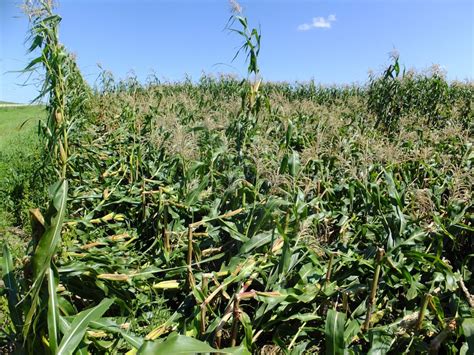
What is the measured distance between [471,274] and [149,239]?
2.24m

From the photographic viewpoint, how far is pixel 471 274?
239 cm

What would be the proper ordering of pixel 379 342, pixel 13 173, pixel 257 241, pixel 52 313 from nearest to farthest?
pixel 52 313 < pixel 379 342 < pixel 257 241 < pixel 13 173

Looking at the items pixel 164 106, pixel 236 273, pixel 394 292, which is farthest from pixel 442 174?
pixel 164 106

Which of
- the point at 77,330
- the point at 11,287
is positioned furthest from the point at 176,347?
the point at 11,287

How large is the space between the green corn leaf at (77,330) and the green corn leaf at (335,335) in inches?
39.7

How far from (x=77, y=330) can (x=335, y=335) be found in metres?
1.11

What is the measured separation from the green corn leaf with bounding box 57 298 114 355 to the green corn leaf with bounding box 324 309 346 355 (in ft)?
3.30

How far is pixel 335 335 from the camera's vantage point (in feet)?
5.85

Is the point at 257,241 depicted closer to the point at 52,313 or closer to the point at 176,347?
the point at 176,347

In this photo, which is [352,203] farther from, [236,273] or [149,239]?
[149,239]

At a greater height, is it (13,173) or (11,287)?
(13,173)

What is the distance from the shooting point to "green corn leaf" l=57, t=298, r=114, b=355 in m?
1.52

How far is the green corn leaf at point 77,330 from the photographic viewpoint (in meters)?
1.52

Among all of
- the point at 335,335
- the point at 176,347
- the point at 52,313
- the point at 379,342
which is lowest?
the point at 379,342
